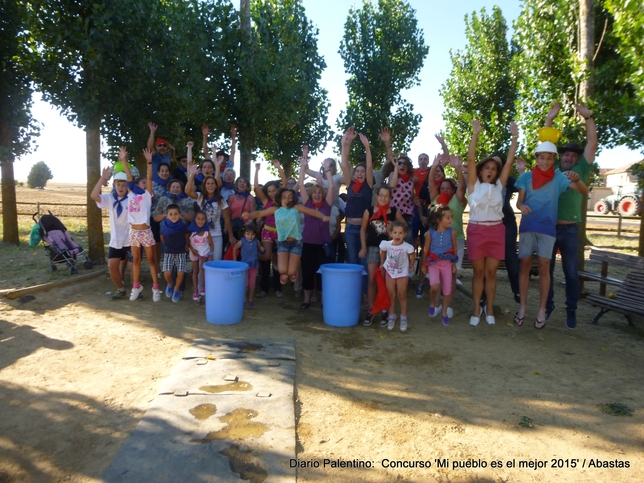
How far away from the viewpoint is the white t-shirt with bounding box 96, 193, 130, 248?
7.03 metres

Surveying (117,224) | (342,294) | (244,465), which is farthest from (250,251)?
(244,465)

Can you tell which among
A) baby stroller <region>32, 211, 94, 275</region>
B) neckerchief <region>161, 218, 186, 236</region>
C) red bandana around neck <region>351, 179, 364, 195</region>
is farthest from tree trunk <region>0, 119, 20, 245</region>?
red bandana around neck <region>351, 179, 364, 195</region>

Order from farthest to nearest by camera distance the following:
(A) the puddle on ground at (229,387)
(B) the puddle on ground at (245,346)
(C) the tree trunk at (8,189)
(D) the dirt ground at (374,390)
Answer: (C) the tree trunk at (8,189) < (B) the puddle on ground at (245,346) < (A) the puddle on ground at (229,387) < (D) the dirt ground at (374,390)

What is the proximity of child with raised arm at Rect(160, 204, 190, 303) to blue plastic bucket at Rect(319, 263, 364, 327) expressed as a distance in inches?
88.2

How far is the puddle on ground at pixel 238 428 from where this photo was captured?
11.1ft

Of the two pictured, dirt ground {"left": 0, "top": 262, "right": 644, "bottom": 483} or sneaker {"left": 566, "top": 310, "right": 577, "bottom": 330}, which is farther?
sneaker {"left": 566, "top": 310, "right": 577, "bottom": 330}

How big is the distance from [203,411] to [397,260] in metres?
3.17

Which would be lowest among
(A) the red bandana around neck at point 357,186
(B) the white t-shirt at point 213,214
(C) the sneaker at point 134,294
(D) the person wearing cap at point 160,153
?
(C) the sneaker at point 134,294

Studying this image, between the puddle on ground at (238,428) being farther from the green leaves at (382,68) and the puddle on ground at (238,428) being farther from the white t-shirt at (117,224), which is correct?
the green leaves at (382,68)

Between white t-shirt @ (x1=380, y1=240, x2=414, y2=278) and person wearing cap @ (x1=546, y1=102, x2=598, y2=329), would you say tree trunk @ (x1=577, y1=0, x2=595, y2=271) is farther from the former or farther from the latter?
white t-shirt @ (x1=380, y1=240, x2=414, y2=278)

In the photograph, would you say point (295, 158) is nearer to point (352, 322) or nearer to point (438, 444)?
point (352, 322)

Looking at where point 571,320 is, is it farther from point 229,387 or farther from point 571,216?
A: point 229,387

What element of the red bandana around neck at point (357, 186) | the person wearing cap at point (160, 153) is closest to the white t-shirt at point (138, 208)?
the person wearing cap at point (160, 153)

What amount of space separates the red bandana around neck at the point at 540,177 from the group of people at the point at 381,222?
0.5 inches
